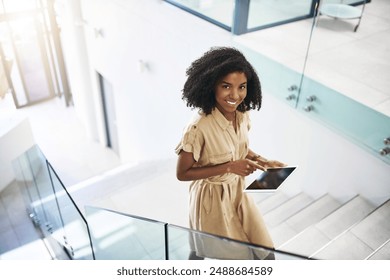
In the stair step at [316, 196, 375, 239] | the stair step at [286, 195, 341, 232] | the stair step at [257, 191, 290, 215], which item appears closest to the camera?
the stair step at [316, 196, 375, 239]

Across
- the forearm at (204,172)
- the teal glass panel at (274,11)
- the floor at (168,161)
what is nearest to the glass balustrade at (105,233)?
the forearm at (204,172)

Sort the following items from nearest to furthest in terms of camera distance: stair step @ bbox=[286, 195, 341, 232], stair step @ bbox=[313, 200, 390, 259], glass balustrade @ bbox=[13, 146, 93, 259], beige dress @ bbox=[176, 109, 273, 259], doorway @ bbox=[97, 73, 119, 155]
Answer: beige dress @ bbox=[176, 109, 273, 259] → stair step @ bbox=[313, 200, 390, 259] → stair step @ bbox=[286, 195, 341, 232] → glass balustrade @ bbox=[13, 146, 93, 259] → doorway @ bbox=[97, 73, 119, 155]

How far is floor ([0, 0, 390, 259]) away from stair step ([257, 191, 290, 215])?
1018 mm

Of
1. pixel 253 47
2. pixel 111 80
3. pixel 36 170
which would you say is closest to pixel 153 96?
pixel 111 80

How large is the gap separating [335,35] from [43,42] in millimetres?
8109

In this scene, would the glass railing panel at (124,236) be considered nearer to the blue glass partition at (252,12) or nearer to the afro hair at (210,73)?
the afro hair at (210,73)

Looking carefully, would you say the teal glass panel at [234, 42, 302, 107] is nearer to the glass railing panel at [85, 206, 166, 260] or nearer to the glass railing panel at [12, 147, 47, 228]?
the glass railing panel at [85, 206, 166, 260]

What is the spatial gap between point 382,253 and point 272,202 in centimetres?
186

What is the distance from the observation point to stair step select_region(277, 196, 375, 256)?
3.28 metres

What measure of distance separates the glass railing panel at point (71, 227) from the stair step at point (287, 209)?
6.21 ft

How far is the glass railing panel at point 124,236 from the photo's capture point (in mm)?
2809

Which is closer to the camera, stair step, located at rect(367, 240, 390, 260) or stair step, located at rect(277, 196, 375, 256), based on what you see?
stair step, located at rect(367, 240, 390, 260)

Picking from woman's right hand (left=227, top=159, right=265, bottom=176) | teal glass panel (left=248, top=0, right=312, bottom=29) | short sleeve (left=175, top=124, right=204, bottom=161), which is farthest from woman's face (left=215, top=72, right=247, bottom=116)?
A: teal glass panel (left=248, top=0, right=312, bottom=29)

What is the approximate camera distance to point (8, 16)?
30.6ft
